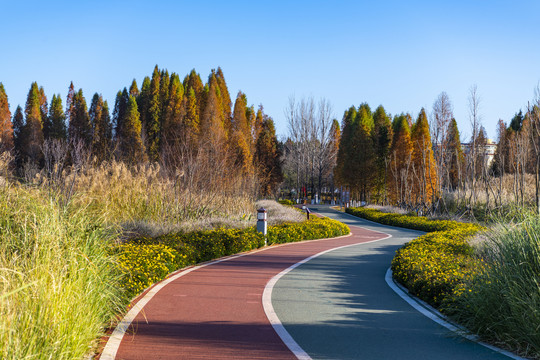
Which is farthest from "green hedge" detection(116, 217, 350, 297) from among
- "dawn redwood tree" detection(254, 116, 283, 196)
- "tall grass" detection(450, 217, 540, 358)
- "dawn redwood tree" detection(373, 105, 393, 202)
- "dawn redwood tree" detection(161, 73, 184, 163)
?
"dawn redwood tree" detection(254, 116, 283, 196)

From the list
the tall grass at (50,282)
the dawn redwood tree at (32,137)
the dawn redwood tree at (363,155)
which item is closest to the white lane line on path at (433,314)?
the tall grass at (50,282)

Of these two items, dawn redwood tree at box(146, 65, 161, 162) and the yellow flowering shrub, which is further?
dawn redwood tree at box(146, 65, 161, 162)

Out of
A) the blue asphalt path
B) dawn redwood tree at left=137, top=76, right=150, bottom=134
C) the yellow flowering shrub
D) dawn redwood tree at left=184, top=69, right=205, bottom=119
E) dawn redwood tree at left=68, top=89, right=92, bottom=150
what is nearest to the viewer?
the blue asphalt path

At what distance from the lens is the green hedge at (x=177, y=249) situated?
283 inches

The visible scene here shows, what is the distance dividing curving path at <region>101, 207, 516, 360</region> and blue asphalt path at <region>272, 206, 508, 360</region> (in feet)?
0.03

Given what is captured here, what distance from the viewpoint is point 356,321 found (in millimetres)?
5926

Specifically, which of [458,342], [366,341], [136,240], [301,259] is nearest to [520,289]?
[458,342]

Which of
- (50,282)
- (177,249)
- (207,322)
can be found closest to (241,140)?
(177,249)

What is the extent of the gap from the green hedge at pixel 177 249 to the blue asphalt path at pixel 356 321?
6.98 feet

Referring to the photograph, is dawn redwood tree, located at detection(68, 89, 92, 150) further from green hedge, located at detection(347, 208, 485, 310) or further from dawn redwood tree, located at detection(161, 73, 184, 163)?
green hedge, located at detection(347, 208, 485, 310)

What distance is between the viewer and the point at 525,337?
15.4 feet

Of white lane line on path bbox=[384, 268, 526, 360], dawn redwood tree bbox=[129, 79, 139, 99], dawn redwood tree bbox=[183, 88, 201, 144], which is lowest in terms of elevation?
white lane line on path bbox=[384, 268, 526, 360]

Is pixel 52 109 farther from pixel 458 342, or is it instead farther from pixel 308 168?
pixel 458 342

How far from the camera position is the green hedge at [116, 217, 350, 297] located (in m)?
7.18
